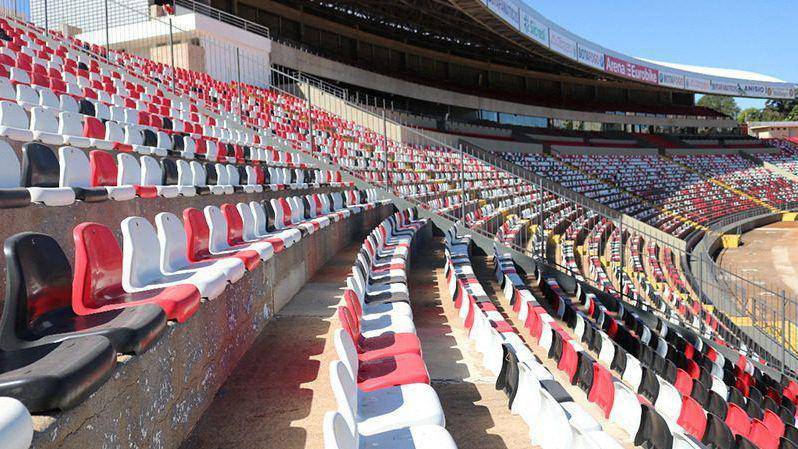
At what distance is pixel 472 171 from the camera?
53.6ft

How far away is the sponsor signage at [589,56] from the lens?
98.9 ft

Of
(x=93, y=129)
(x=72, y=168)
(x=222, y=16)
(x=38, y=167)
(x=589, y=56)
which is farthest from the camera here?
(x=589, y=56)

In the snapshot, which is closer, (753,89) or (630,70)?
(630,70)

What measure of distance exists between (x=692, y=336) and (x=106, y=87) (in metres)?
8.78

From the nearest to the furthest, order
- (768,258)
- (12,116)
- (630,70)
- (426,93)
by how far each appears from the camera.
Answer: (12,116)
(768,258)
(426,93)
(630,70)

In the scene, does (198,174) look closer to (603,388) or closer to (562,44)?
(603,388)

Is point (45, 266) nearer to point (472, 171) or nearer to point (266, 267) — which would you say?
point (266, 267)

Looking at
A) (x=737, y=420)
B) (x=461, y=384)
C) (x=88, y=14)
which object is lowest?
(x=737, y=420)

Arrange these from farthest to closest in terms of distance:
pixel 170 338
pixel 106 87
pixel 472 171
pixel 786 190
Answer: pixel 786 190 → pixel 472 171 → pixel 106 87 → pixel 170 338

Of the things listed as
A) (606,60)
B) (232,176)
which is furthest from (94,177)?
(606,60)

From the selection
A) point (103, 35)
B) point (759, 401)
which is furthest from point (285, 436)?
point (103, 35)

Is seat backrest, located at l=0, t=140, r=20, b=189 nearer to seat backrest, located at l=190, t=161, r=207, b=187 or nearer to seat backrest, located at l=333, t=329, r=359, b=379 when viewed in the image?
seat backrest, located at l=333, t=329, r=359, b=379

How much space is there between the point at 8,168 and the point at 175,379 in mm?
1374

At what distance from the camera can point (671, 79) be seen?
38.6 meters
